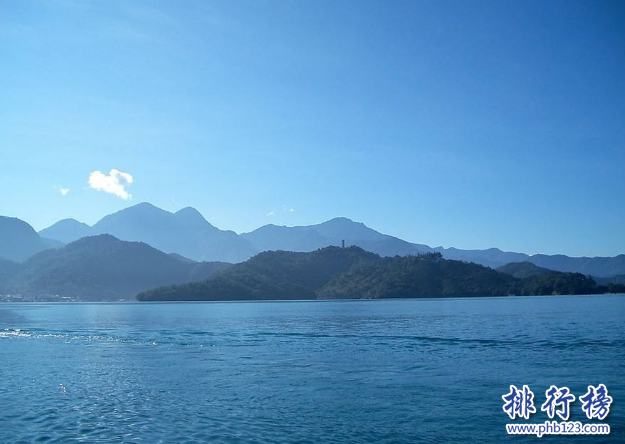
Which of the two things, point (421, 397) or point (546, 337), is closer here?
point (421, 397)

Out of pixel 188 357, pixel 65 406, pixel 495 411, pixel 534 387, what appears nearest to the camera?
pixel 495 411

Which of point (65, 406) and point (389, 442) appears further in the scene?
point (65, 406)

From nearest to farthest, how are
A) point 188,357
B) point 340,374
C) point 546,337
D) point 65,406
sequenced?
1. point 65,406
2. point 340,374
3. point 188,357
4. point 546,337

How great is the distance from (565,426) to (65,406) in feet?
61.7

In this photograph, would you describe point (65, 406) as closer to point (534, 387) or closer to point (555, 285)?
point (534, 387)

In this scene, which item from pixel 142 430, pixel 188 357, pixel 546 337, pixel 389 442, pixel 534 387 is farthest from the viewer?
pixel 546 337

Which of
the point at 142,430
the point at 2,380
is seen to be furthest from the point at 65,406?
the point at 2,380

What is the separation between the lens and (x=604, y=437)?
58.4 feet

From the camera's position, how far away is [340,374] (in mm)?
29031

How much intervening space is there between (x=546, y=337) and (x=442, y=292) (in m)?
156

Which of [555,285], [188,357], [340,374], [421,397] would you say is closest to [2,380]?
[188,357]

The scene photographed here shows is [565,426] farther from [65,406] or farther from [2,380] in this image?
[2,380]

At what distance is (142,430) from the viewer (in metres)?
18.9

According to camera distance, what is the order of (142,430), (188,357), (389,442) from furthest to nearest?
1. (188,357)
2. (142,430)
3. (389,442)
